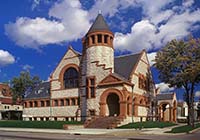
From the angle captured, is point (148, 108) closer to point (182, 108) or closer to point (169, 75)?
point (169, 75)

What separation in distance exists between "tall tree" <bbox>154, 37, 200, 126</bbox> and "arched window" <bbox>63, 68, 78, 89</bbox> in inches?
578

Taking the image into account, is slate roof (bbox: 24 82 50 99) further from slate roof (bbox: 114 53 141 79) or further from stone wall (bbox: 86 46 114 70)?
slate roof (bbox: 114 53 141 79)

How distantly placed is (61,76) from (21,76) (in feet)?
90.0

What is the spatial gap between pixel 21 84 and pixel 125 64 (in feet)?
123

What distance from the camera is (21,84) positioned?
81.1 m

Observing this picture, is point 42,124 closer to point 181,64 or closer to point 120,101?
point 120,101

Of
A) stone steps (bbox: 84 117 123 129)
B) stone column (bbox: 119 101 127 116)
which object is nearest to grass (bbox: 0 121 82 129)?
stone steps (bbox: 84 117 123 129)

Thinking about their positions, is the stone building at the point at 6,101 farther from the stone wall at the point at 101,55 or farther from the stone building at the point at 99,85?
the stone wall at the point at 101,55

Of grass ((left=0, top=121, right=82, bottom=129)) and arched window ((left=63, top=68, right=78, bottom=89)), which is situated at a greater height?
arched window ((left=63, top=68, right=78, bottom=89))

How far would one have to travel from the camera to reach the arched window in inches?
2168

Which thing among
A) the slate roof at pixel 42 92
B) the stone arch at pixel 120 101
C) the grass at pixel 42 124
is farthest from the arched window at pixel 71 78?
the grass at pixel 42 124

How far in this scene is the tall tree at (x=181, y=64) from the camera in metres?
42.6

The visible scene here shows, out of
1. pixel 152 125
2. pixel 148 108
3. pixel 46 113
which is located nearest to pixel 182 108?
pixel 148 108

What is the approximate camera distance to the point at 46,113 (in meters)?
59.2
